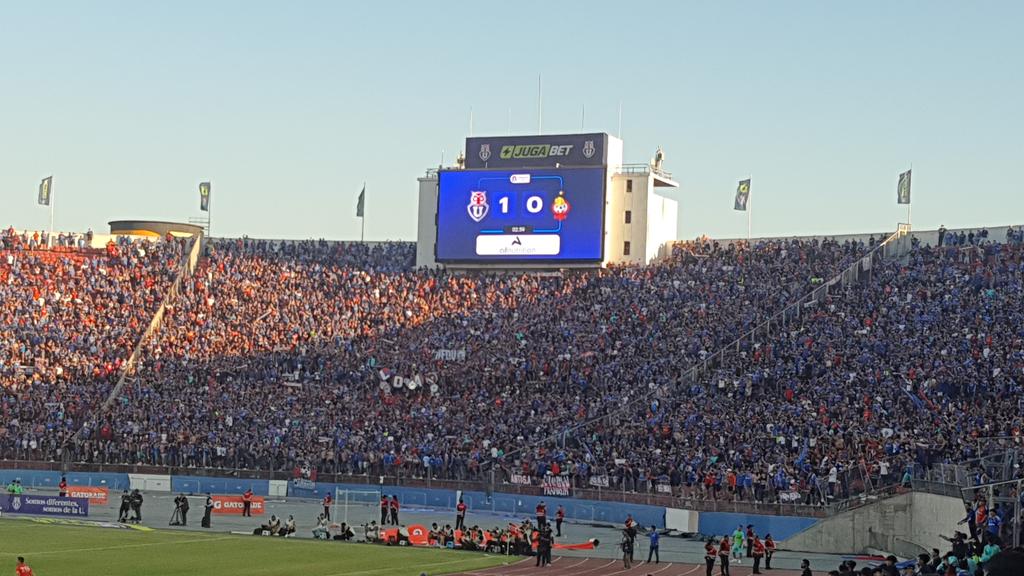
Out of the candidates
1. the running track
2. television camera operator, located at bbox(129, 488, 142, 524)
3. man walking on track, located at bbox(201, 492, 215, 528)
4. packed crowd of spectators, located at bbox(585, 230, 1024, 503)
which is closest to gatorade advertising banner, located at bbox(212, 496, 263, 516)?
man walking on track, located at bbox(201, 492, 215, 528)

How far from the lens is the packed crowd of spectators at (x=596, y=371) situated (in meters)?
50.9

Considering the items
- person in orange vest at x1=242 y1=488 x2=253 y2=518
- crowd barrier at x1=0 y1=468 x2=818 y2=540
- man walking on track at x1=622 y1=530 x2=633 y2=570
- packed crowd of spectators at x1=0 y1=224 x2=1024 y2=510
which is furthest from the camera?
person in orange vest at x1=242 y1=488 x2=253 y2=518

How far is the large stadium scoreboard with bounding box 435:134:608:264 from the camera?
75.1 metres

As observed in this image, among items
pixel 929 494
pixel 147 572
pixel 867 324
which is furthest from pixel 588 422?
pixel 147 572

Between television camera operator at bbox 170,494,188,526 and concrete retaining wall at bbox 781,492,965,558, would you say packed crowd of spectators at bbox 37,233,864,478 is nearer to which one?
television camera operator at bbox 170,494,188,526

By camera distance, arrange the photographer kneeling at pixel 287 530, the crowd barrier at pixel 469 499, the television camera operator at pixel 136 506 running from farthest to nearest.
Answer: the crowd barrier at pixel 469 499 → the television camera operator at pixel 136 506 → the photographer kneeling at pixel 287 530

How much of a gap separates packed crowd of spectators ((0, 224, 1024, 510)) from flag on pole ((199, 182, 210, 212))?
30.1 ft

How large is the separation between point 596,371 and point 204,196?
38746 mm

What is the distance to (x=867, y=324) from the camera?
5969 centimetres

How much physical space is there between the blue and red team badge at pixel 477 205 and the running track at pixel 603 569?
36.7 metres

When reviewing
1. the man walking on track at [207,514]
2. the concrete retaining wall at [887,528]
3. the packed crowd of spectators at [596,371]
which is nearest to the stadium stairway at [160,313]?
the packed crowd of spectators at [596,371]

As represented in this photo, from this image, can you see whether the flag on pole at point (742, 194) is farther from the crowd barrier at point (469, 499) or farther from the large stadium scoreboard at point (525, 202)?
the crowd barrier at point (469, 499)

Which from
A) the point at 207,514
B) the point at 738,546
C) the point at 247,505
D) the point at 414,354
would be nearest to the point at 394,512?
the point at 207,514

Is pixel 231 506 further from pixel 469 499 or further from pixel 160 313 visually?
pixel 160 313
